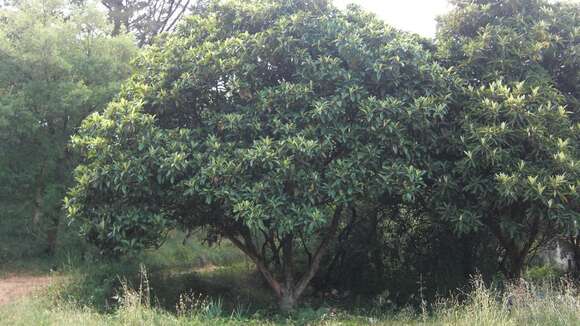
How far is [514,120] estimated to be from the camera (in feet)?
21.8

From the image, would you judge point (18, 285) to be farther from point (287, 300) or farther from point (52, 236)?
point (287, 300)

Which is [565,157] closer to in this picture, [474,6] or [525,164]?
[525,164]

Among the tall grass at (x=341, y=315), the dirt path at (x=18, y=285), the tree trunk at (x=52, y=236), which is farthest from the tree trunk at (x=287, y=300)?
the tree trunk at (x=52, y=236)

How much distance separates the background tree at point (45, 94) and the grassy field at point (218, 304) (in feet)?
4.51

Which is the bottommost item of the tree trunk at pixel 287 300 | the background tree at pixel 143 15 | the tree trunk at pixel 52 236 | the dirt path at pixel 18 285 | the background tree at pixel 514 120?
the tree trunk at pixel 287 300

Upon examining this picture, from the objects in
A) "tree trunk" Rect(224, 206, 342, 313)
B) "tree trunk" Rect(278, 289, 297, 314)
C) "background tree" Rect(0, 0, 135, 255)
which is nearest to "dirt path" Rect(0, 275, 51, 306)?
"background tree" Rect(0, 0, 135, 255)

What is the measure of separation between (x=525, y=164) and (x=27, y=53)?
9.39 metres

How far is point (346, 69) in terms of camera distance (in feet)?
23.5

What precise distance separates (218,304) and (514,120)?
4.57m

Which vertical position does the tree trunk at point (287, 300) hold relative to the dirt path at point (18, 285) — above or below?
below

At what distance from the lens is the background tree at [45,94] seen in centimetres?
1034

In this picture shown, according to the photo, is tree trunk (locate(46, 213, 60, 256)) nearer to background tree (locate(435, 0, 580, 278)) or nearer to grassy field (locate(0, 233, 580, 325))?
grassy field (locate(0, 233, 580, 325))

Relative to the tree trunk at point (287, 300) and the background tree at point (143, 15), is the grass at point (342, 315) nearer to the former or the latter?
the tree trunk at point (287, 300)

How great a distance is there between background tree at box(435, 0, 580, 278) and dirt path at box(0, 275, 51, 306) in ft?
21.4
